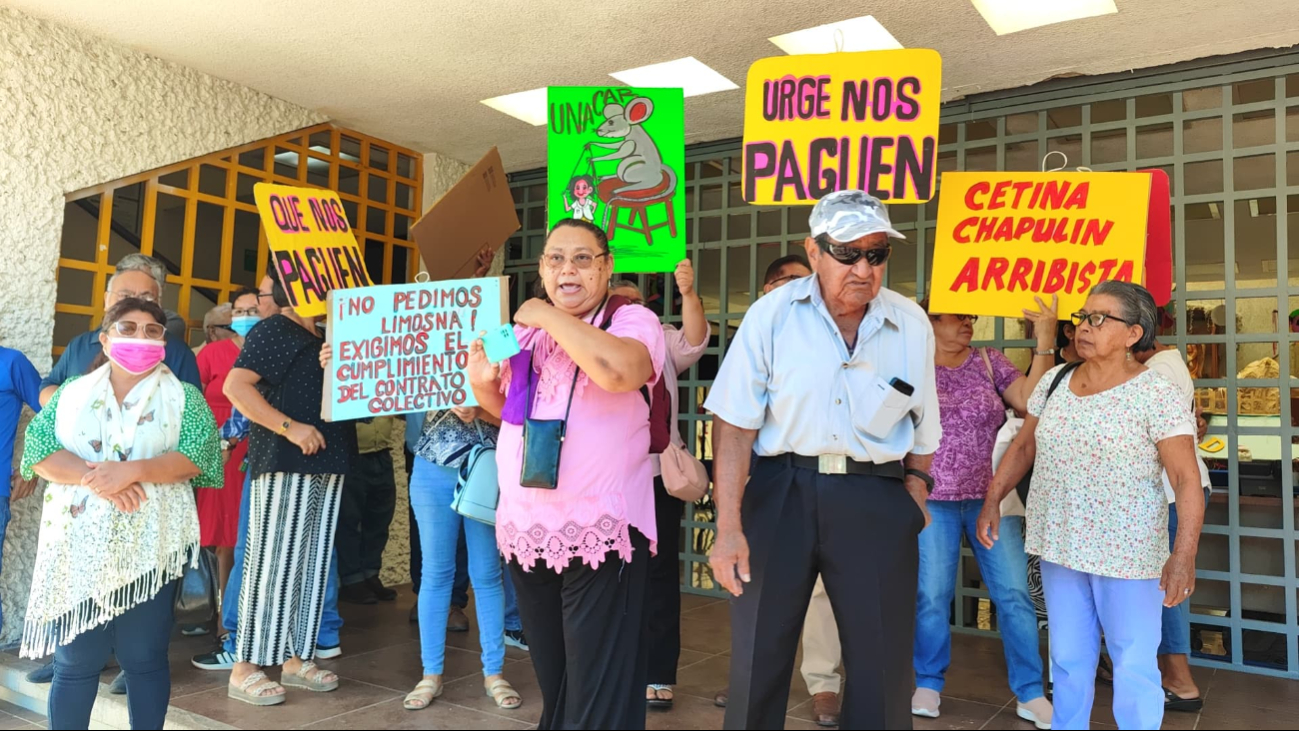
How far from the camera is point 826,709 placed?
365 centimetres

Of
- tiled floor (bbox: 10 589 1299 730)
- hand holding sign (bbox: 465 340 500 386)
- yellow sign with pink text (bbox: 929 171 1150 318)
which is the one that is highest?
yellow sign with pink text (bbox: 929 171 1150 318)

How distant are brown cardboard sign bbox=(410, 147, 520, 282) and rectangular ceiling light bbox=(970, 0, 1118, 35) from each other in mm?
2369

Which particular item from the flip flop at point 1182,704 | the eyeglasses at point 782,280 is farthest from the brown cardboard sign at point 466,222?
the flip flop at point 1182,704

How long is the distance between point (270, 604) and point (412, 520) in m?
1.83

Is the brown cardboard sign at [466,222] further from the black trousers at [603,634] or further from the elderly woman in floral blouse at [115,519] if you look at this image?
the black trousers at [603,634]

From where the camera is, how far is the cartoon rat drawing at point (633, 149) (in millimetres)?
3848

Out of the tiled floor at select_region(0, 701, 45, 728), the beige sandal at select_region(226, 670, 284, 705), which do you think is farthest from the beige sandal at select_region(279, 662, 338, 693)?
the tiled floor at select_region(0, 701, 45, 728)

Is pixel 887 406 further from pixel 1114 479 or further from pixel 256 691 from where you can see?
pixel 256 691

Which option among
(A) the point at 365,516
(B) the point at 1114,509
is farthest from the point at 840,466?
(A) the point at 365,516

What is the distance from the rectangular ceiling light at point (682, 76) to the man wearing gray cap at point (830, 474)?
294cm

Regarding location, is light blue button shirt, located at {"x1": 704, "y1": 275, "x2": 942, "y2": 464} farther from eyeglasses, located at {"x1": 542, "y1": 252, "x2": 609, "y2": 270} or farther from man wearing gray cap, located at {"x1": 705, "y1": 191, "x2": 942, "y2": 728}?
eyeglasses, located at {"x1": 542, "y1": 252, "x2": 609, "y2": 270}

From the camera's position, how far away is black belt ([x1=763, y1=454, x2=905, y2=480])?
2379mm

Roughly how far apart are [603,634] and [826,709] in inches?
57.2

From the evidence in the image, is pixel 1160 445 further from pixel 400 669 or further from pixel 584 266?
pixel 400 669
